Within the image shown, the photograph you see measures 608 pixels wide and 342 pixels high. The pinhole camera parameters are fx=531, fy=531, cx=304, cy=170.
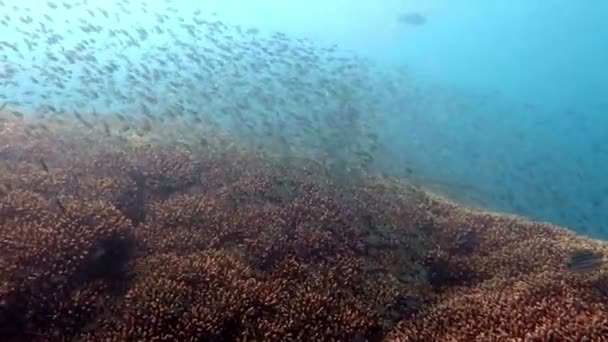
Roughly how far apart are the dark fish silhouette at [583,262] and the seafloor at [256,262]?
127mm

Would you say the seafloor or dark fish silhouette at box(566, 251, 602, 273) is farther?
dark fish silhouette at box(566, 251, 602, 273)

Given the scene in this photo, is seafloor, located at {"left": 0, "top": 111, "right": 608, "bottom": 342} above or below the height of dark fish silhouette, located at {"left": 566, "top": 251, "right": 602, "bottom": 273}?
below

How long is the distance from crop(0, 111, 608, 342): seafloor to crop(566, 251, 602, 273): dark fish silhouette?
13 cm

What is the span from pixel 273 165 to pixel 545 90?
544ft

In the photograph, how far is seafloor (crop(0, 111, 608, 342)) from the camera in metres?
6.80

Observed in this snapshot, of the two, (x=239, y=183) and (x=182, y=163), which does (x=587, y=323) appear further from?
(x=182, y=163)

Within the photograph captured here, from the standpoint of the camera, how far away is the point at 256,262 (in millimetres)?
8258

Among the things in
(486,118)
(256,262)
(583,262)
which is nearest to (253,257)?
(256,262)

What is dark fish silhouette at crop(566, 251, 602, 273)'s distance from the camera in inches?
316

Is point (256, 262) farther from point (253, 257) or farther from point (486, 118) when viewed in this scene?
point (486, 118)

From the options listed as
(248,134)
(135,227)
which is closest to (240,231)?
(135,227)

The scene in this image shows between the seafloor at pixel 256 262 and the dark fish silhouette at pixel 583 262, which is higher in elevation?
the dark fish silhouette at pixel 583 262

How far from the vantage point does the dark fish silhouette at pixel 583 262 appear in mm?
8016

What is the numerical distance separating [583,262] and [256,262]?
16.6 feet
